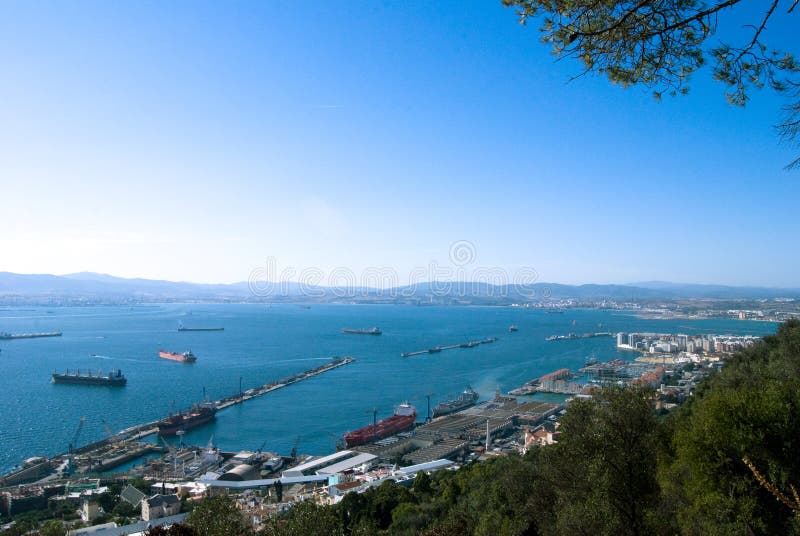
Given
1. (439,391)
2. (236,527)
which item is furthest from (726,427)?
(439,391)

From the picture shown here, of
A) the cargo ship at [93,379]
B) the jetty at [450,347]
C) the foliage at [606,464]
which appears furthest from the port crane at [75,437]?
the jetty at [450,347]

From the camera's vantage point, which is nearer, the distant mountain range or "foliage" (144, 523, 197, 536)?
"foliage" (144, 523, 197, 536)

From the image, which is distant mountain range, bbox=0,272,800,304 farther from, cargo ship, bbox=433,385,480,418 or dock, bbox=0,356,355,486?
dock, bbox=0,356,355,486

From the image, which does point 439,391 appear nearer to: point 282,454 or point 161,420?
point 282,454

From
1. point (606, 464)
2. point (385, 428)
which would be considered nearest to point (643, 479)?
point (606, 464)

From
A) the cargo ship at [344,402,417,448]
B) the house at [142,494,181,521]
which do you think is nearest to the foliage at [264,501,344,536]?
the house at [142,494,181,521]

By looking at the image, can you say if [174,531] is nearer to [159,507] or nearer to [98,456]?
[159,507]

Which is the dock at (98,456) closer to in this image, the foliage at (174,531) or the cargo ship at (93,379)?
the cargo ship at (93,379)
